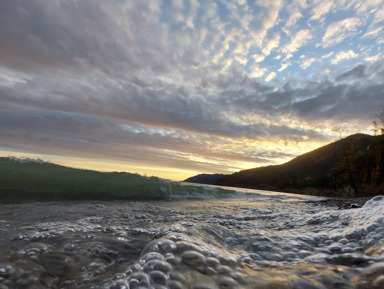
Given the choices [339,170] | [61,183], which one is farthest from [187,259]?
[339,170]

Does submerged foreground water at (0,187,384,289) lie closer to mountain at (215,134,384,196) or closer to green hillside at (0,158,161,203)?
green hillside at (0,158,161,203)

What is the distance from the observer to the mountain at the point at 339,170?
4338 centimetres

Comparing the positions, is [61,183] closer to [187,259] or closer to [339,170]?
[187,259]

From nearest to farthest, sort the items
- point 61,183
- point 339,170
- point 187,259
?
point 187,259, point 61,183, point 339,170

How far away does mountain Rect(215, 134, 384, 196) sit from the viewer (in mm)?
43375

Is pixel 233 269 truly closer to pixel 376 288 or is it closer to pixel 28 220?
pixel 376 288

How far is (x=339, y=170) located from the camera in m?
47.1

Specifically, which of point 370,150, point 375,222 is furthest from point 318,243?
point 370,150

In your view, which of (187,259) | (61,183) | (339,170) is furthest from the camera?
(339,170)

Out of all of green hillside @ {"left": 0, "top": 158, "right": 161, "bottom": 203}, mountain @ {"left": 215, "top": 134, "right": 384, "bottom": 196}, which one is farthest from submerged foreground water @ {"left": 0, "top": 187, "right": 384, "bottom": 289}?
mountain @ {"left": 215, "top": 134, "right": 384, "bottom": 196}

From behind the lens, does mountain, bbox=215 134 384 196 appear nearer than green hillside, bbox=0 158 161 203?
No

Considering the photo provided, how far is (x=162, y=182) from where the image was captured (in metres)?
15.6

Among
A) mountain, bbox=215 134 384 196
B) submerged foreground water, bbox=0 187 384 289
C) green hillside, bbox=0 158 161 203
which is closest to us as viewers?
submerged foreground water, bbox=0 187 384 289

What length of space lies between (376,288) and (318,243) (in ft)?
6.20
